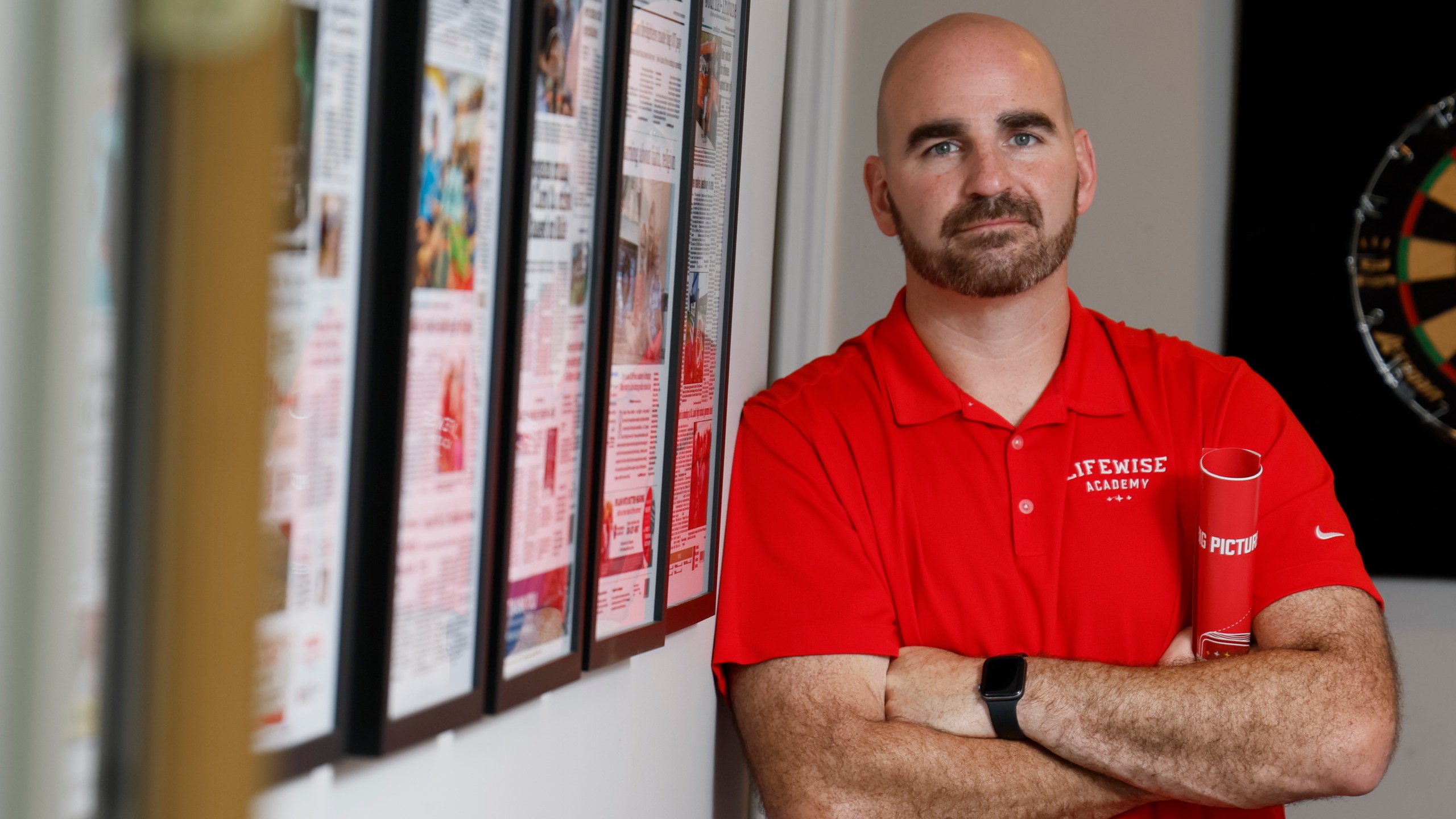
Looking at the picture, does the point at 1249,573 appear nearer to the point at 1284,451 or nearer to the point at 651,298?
the point at 1284,451

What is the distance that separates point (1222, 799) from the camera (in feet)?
4.20

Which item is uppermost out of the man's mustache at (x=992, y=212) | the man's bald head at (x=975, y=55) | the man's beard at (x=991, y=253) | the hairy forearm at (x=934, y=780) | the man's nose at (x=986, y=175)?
the man's bald head at (x=975, y=55)

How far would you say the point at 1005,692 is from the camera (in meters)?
1.32

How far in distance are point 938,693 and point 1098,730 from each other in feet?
0.58

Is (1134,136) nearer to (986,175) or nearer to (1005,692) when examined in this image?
(986,175)

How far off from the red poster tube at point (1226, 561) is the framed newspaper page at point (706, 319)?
56cm

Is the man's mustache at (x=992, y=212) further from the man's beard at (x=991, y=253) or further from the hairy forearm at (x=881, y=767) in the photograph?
the hairy forearm at (x=881, y=767)

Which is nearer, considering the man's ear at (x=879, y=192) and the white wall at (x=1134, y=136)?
the man's ear at (x=879, y=192)

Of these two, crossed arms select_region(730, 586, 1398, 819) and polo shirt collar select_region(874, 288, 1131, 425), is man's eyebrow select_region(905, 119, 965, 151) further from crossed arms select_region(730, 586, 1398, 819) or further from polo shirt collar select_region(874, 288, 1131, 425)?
crossed arms select_region(730, 586, 1398, 819)

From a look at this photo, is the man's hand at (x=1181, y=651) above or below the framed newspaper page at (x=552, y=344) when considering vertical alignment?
below

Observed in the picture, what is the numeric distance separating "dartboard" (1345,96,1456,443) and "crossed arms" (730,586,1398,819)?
0.86 m

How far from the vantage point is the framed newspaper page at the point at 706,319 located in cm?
122

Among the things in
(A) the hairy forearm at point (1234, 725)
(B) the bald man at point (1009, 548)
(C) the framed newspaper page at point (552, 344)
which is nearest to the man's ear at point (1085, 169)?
(B) the bald man at point (1009, 548)

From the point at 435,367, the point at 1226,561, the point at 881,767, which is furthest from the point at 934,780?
the point at 435,367
